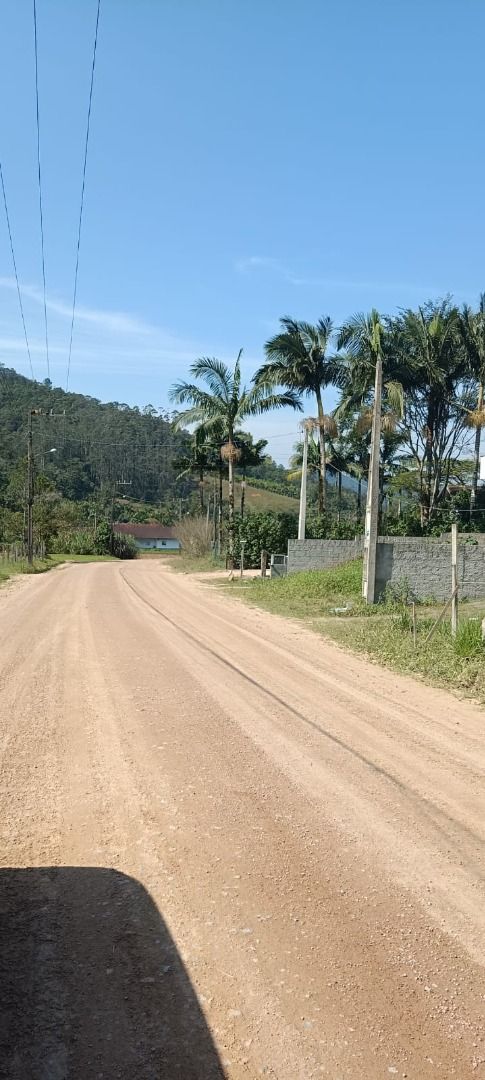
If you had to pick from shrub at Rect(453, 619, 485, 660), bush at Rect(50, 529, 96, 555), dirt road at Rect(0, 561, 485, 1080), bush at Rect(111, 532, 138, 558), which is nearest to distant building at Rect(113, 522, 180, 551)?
bush at Rect(111, 532, 138, 558)

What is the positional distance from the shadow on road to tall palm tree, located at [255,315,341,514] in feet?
93.5

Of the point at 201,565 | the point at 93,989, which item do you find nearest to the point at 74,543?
the point at 201,565

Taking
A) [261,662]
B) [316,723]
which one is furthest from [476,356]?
[316,723]

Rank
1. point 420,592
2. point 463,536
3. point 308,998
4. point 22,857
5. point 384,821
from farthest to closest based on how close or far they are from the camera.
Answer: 1. point 463,536
2. point 420,592
3. point 384,821
4. point 22,857
5. point 308,998

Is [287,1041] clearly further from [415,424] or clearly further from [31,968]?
[415,424]

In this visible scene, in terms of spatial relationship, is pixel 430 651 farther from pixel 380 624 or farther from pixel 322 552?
pixel 322 552

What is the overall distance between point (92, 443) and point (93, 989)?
392 ft

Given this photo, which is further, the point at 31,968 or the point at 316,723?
the point at 316,723

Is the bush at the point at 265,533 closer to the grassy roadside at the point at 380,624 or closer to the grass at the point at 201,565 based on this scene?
the grass at the point at 201,565

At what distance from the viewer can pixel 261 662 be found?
1057 centimetres

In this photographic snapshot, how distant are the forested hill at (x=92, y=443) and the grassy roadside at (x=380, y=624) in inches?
→ 3507

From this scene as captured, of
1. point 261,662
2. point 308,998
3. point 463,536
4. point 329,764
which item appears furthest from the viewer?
point 463,536

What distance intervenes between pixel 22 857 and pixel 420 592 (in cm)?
1553

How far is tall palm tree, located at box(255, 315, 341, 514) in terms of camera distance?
3088 centimetres
